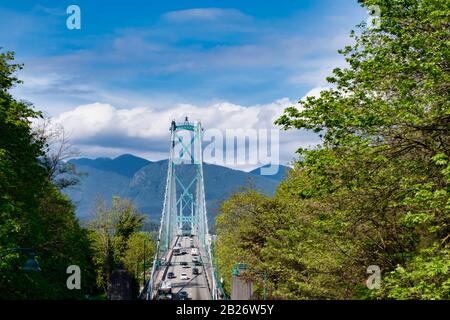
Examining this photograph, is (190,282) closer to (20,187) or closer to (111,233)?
(111,233)

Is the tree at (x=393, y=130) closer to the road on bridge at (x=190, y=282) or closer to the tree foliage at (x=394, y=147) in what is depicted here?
the tree foliage at (x=394, y=147)

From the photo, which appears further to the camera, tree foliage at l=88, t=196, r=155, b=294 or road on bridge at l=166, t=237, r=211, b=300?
tree foliage at l=88, t=196, r=155, b=294

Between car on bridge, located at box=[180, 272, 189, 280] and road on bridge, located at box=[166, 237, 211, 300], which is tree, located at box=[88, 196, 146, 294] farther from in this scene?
car on bridge, located at box=[180, 272, 189, 280]

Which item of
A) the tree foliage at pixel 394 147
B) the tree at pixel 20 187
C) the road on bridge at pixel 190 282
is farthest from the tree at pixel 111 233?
the tree foliage at pixel 394 147

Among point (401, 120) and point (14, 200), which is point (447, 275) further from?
point (14, 200)

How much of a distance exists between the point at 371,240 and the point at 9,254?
1343cm

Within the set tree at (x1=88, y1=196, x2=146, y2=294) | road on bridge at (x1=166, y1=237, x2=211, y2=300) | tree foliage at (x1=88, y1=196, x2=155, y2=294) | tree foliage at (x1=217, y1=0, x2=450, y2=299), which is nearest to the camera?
tree foliage at (x1=217, y1=0, x2=450, y2=299)

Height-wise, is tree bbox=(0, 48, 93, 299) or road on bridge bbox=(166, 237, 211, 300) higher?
tree bbox=(0, 48, 93, 299)

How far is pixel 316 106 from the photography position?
15.1 meters

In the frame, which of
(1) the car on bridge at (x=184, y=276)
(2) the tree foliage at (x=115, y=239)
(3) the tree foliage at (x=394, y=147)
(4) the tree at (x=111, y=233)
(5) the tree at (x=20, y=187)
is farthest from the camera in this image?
(1) the car on bridge at (x=184, y=276)

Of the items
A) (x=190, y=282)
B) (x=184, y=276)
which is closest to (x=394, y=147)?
(x=190, y=282)

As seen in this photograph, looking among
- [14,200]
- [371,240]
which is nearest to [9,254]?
[14,200]

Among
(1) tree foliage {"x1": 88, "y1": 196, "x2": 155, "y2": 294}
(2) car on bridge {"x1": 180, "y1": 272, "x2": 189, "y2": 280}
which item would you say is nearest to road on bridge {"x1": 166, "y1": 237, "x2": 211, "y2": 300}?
(2) car on bridge {"x1": 180, "y1": 272, "x2": 189, "y2": 280}
